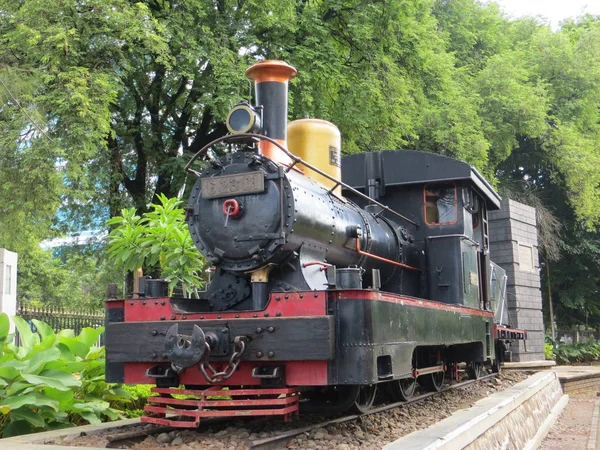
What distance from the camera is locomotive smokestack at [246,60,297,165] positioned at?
622cm

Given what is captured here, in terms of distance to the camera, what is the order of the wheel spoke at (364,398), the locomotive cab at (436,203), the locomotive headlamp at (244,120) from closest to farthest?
the locomotive headlamp at (244,120)
the wheel spoke at (364,398)
the locomotive cab at (436,203)

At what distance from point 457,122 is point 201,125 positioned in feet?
22.9

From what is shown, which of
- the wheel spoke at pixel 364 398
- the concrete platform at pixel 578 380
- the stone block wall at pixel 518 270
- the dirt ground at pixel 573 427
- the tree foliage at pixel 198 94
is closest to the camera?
the wheel spoke at pixel 364 398

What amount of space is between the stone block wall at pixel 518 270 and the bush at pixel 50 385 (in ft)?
35.2

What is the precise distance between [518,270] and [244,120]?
11641 mm

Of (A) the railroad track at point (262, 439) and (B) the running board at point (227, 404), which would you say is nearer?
(A) the railroad track at point (262, 439)

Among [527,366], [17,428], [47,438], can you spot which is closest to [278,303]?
[47,438]

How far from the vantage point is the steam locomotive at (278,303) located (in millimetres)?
4938

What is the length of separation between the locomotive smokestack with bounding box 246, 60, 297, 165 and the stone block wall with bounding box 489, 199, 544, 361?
1054 centimetres

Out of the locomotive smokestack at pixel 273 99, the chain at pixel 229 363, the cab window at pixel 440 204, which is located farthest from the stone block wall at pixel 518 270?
the chain at pixel 229 363

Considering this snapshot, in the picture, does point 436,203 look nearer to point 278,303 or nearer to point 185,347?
point 278,303

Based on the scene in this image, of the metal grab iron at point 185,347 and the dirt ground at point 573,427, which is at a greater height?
the metal grab iron at point 185,347

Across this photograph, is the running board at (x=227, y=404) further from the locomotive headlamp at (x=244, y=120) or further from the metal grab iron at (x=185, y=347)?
the locomotive headlamp at (x=244, y=120)

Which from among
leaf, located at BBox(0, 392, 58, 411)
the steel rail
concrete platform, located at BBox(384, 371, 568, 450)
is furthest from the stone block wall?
leaf, located at BBox(0, 392, 58, 411)
